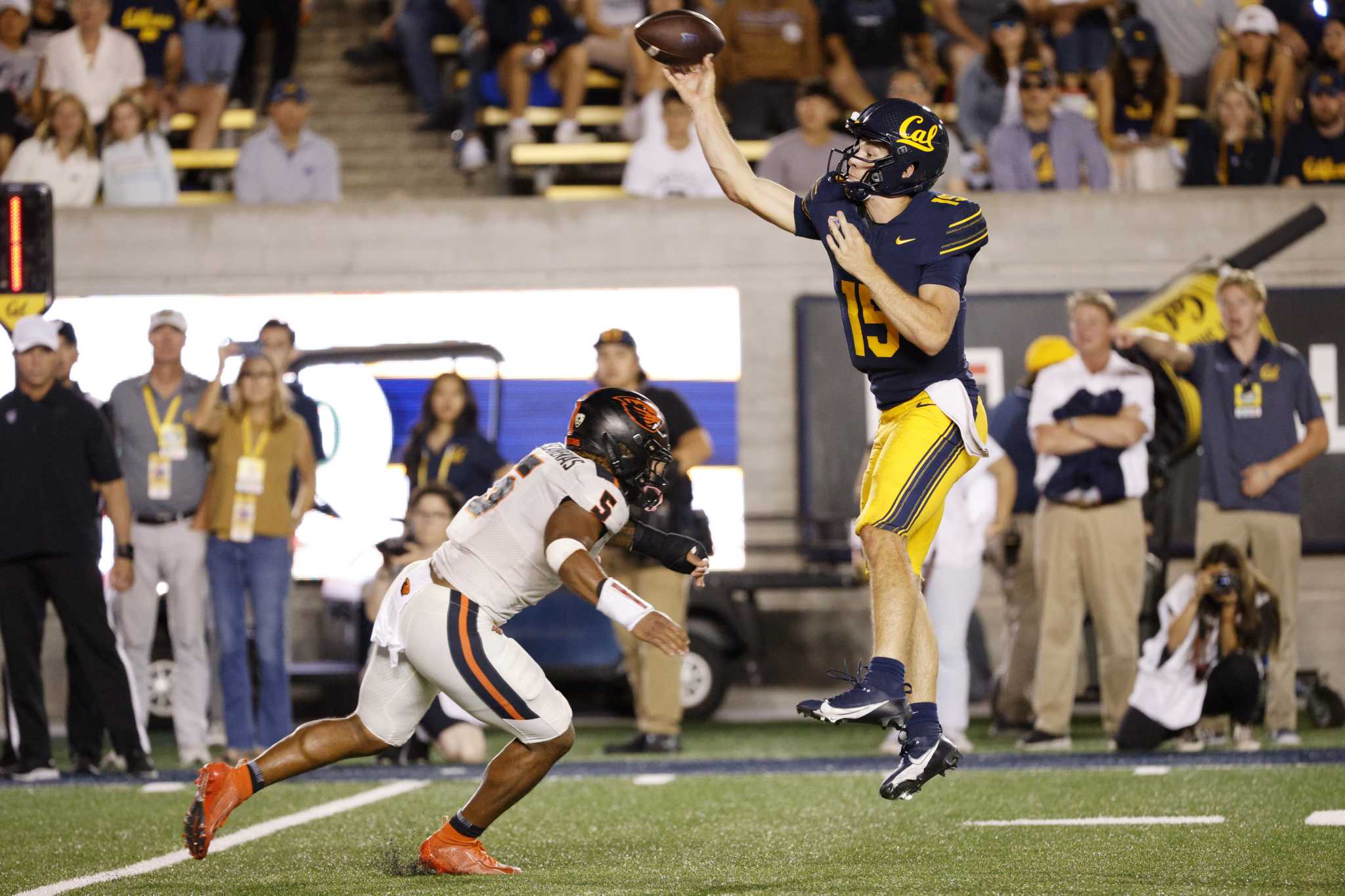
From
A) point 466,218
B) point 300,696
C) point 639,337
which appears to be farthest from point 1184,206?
point 300,696

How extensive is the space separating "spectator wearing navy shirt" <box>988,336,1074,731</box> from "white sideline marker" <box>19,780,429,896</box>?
11.2ft

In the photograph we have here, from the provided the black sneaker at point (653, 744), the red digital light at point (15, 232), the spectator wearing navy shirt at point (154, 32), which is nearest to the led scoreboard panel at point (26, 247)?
the red digital light at point (15, 232)

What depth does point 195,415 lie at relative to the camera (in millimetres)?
9320

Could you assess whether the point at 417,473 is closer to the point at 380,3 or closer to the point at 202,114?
the point at 202,114

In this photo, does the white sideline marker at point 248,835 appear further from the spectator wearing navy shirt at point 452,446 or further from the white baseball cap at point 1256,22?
the white baseball cap at point 1256,22

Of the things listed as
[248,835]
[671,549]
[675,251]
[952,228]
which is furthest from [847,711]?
[675,251]

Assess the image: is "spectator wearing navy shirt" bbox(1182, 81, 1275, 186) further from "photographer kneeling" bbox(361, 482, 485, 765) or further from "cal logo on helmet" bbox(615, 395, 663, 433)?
"cal logo on helmet" bbox(615, 395, 663, 433)

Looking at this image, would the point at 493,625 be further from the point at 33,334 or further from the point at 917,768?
the point at 33,334

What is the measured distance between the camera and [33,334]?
854 centimetres

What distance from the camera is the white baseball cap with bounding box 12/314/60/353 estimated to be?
28.0ft

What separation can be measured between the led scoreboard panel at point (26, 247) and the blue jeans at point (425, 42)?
5586 mm

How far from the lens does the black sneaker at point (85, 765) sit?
28.7ft

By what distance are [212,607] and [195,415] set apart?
97 cm

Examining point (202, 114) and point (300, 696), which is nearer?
point (300, 696)
